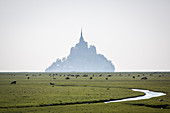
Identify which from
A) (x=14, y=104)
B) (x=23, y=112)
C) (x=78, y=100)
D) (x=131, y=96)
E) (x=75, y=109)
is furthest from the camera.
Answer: (x=131, y=96)

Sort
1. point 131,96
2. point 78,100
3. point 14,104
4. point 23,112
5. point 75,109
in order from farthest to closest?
point 131,96 → point 78,100 → point 14,104 → point 75,109 → point 23,112

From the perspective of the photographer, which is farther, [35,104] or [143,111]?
[35,104]

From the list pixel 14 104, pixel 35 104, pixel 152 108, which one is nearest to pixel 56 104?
pixel 35 104

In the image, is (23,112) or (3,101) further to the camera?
(3,101)

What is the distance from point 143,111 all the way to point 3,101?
20.8 meters

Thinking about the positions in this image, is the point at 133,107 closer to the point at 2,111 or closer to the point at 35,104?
the point at 35,104

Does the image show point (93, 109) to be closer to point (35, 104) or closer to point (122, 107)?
point (122, 107)

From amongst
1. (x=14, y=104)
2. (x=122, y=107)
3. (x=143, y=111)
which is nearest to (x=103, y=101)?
→ (x=122, y=107)

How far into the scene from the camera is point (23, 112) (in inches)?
1282

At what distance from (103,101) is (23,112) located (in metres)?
14.6

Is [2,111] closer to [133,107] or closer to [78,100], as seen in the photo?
[78,100]

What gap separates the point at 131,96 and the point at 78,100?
11586mm

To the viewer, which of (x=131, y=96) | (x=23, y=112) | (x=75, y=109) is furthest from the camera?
(x=131, y=96)

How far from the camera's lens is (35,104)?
37875mm
